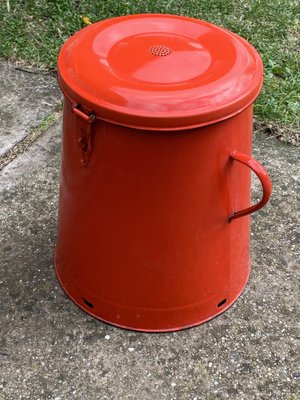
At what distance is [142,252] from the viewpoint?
1.87m

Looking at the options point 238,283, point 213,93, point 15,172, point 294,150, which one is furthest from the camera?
point 294,150

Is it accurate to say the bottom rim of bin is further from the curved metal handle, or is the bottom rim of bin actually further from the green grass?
the green grass

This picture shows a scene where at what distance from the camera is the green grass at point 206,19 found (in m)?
3.42

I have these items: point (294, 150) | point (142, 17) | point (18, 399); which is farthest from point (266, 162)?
point (18, 399)

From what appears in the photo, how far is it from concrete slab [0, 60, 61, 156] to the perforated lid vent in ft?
4.22

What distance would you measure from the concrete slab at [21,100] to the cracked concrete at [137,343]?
631 mm

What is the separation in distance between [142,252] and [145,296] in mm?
190

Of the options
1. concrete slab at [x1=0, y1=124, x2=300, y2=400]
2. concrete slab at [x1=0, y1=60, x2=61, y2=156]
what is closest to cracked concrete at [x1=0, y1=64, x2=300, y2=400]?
concrete slab at [x1=0, y1=124, x2=300, y2=400]

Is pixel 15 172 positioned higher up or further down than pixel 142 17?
further down

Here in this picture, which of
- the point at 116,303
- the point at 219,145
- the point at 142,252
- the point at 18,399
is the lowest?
the point at 18,399

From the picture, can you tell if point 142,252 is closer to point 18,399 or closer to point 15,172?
point 18,399

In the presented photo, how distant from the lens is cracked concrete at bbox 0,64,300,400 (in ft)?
6.23

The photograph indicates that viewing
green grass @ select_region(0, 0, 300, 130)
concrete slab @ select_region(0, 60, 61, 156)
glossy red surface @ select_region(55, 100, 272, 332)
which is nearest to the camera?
glossy red surface @ select_region(55, 100, 272, 332)

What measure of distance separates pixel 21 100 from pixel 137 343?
5.59ft
